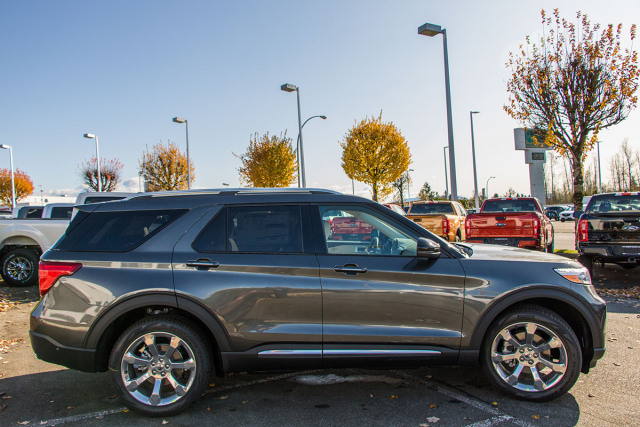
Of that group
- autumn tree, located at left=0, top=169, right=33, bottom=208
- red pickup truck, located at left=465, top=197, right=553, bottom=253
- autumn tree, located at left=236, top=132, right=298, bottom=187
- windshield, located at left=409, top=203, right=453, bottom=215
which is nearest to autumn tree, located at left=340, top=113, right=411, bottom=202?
autumn tree, located at left=236, top=132, right=298, bottom=187

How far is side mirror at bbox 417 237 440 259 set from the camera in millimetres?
3617

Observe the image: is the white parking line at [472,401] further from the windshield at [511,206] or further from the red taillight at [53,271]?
the windshield at [511,206]

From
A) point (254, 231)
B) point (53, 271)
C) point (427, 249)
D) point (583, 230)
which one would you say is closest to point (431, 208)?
point (583, 230)

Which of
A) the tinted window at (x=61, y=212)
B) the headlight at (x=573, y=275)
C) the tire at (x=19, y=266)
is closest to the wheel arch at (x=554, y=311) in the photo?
the headlight at (x=573, y=275)

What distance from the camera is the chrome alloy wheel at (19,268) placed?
984 centimetres

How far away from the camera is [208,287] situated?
11.8 ft

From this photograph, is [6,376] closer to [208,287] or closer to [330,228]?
[208,287]

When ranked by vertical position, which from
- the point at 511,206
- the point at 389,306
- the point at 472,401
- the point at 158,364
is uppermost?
the point at 511,206

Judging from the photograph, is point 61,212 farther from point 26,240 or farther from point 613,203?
point 613,203

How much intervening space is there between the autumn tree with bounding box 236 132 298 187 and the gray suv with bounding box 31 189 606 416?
28899 mm

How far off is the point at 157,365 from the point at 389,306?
6.04 feet

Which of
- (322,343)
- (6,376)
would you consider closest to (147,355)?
(322,343)

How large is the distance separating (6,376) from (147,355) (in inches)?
82.8

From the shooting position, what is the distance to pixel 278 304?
3582 millimetres
